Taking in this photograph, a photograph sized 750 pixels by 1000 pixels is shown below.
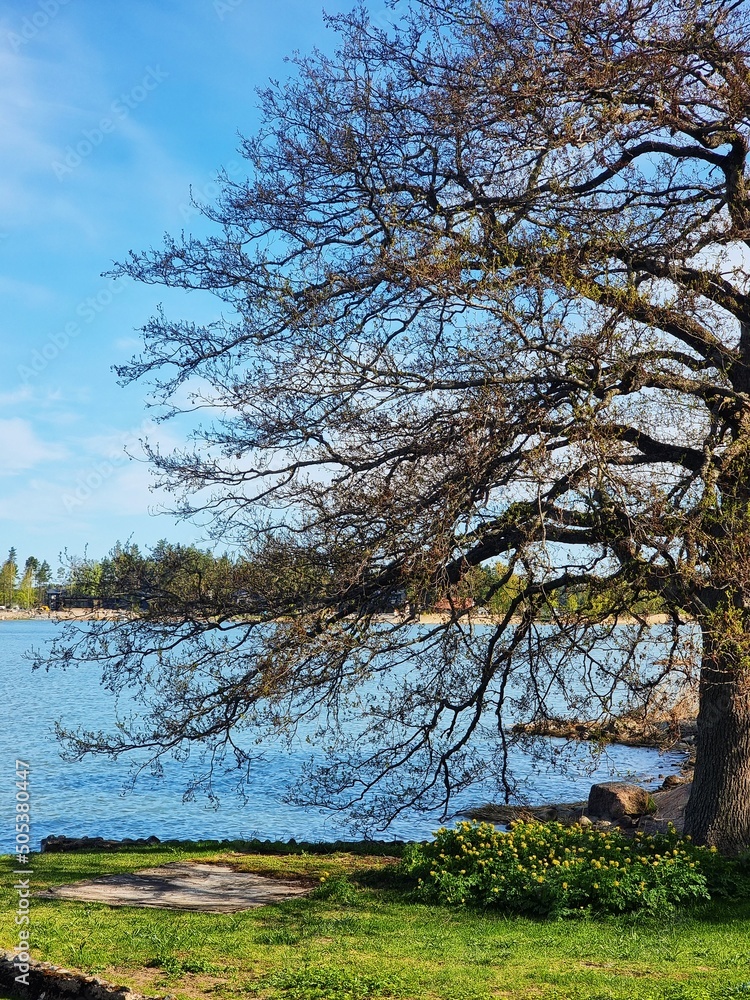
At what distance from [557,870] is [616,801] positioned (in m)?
8.05

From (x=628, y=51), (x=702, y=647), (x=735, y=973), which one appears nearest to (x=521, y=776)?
(x=702, y=647)

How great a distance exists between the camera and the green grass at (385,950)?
6867mm

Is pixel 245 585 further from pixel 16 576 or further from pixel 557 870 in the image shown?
pixel 16 576

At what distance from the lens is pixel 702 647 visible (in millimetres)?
9531

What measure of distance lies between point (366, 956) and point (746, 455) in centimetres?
627

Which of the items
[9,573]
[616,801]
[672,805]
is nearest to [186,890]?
[616,801]

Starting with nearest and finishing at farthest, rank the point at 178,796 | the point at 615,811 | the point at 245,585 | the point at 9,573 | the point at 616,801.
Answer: the point at 245,585
the point at 615,811
the point at 616,801
the point at 178,796
the point at 9,573

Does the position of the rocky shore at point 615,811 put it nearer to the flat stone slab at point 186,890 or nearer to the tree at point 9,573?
the flat stone slab at point 186,890

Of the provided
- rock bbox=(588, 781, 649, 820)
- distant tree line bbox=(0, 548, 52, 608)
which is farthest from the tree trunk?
distant tree line bbox=(0, 548, 52, 608)

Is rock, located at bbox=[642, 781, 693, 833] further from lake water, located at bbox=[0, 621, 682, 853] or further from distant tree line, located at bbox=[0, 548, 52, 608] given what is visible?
distant tree line, located at bbox=[0, 548, 52, 608]

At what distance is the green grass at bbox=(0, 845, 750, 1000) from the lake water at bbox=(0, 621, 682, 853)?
1929 millimetres

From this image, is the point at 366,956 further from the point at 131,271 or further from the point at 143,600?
the point at 131,271

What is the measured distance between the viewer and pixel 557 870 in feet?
32.4

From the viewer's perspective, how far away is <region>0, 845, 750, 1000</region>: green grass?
22.5 feet
